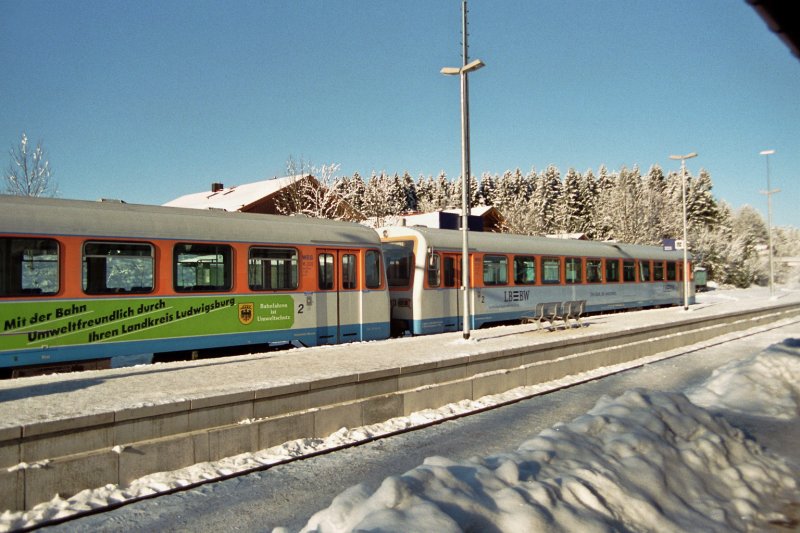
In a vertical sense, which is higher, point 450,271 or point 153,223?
point 153,223

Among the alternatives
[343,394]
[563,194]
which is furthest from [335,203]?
[563,194]

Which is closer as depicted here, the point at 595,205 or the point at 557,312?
the point at 557,312

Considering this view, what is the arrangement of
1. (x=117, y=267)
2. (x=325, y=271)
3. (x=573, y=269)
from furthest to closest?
(x=573, y=269) → (x=325, y=271) → (x=117, y=267)

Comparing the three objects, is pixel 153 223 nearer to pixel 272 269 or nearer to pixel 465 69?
pixel 272 269

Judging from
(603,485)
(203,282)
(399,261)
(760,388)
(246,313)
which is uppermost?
(399,261)

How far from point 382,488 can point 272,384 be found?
463 cm

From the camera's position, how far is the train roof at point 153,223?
10.0m

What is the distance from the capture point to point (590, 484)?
4.62 meters

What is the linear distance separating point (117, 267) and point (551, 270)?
51.3 feet

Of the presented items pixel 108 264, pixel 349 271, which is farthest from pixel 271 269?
pixel 108 264

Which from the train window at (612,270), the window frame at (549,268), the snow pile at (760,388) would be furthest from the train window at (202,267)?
the train window at (612,270)

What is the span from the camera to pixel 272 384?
835 cm

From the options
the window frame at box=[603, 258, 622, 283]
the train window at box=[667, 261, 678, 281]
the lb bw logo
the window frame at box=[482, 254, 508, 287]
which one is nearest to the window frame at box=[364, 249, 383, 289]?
the lb bw logo

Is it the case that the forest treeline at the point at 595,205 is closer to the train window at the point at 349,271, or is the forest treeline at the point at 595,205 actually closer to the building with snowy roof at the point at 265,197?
the building with snowy roof at the point at 265,197
